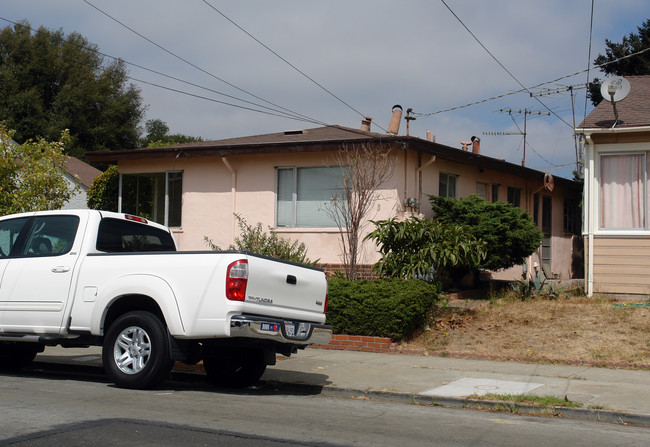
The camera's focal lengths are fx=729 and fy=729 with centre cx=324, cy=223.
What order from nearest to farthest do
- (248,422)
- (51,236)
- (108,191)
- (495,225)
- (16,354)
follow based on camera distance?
(248,422)
(51,236)
(16,354)
(495,225)
(108,191)

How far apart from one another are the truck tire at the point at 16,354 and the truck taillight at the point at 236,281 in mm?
4060

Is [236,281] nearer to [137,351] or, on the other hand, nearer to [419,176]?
[137,351]

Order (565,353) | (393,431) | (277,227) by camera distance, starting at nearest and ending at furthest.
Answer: (393,431) < (565,353) < (277,227)

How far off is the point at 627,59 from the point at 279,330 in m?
28.6

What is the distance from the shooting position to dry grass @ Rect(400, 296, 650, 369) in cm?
1107

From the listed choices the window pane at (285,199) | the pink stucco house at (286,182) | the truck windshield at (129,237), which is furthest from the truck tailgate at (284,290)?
the window pane at (285,199)

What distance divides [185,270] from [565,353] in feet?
20.7

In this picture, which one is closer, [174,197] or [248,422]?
[248,422]

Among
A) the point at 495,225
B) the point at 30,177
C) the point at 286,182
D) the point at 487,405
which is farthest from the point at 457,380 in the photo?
the point at 30,177

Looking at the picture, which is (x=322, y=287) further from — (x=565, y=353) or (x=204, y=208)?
(x=204, y=208)

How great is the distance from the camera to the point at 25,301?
9.08 metres

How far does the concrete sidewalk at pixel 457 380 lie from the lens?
793 cm

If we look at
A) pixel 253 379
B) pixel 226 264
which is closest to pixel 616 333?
pixel 253 379

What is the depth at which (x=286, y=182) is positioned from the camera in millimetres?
17234
